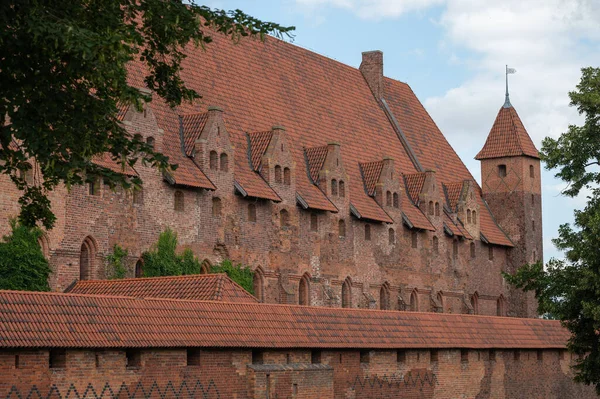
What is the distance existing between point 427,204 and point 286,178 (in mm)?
10092

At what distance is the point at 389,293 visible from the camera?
4978 cm

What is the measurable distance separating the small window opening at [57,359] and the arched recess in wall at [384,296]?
26.6m

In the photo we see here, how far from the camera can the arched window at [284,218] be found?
43875 millimetres

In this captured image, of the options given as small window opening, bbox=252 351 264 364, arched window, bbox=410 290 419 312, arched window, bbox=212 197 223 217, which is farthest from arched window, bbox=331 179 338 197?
small window opening, bbox=252 351 264 364

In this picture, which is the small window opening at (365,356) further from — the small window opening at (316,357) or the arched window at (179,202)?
the arched window at (179,202)

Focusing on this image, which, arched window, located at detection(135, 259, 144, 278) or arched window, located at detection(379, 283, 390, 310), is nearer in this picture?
arched window, located at detection(135, 259, 144, 278)

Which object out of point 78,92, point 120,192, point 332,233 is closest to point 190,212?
point 120,192

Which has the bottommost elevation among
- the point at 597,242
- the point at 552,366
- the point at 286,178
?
the point at 552,366

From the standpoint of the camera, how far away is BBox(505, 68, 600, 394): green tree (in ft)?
117

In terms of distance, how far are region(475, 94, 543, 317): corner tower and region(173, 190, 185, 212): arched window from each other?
2382cm

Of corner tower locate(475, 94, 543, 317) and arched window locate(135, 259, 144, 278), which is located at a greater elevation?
corner tower locate(475, 94, 543, 317)

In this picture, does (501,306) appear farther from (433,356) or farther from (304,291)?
(433,356)

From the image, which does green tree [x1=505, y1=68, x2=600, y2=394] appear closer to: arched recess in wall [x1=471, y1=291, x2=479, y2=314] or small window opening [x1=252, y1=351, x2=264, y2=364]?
small window opening [x1=252, y1=351, x2=264, y2=364]

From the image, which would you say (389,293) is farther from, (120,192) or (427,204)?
(120,192)
